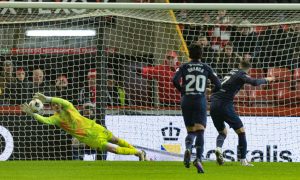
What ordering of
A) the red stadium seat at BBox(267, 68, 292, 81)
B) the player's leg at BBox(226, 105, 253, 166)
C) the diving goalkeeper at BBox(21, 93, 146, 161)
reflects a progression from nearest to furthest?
the player's leg at BBox(226, 105, 253, 166)
the diving goalkeeper at BBox(21, 93, 146, 161)
the red stadium seat at BBox(267, 68, 292, 81)

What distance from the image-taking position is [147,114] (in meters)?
15.6

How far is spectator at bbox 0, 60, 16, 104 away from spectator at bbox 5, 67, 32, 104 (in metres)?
0.07

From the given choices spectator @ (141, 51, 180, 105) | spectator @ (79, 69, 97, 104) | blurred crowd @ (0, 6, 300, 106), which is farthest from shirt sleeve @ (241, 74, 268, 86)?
spectator @ (79, 69, 97, 104)

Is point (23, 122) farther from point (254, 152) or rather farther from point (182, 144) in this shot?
point (254, 152)


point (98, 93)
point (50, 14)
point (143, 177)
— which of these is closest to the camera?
point (143, 177)

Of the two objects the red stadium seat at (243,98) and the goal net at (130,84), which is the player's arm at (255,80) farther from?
the red stadium seat at (243,98)

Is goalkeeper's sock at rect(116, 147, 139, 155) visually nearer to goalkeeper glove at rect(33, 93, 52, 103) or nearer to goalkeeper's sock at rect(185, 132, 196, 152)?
goalkeeper glove at rect(33, 93, 52, 103)

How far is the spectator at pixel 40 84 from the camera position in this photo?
1568 cm

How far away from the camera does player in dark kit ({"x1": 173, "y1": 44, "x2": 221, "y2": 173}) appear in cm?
1176

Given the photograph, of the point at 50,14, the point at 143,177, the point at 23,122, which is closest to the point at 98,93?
the point at 23,122

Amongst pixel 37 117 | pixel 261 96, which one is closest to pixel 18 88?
pixel 37 117

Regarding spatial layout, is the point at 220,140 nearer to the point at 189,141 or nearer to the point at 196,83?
the point at 189,141

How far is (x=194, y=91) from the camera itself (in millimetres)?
11875

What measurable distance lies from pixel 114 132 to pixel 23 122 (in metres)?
1.64
